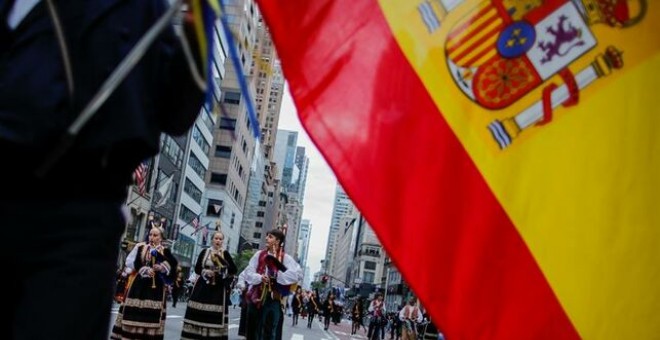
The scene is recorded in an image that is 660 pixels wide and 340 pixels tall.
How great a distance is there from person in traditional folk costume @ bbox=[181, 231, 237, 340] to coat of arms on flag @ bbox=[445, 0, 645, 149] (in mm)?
7147

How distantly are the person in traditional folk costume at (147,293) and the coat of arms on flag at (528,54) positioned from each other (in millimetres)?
7153

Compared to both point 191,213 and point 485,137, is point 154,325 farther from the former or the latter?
point 191,213

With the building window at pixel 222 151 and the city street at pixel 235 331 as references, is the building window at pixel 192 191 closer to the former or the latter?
the building window at pixel 222 151

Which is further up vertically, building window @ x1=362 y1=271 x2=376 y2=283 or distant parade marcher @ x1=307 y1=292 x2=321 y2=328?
building window @ x1=362 y1=271 x2=376 y2=283

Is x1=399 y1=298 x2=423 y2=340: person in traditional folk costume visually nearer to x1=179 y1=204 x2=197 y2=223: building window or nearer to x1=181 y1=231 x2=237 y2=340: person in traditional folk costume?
x1=181 y1=231 x2=237 y2=340: person in traditional folk costume

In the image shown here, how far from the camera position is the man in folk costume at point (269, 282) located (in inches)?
374

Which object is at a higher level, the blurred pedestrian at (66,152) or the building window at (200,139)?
the building window at (200,139)

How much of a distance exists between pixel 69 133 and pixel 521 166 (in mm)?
1889

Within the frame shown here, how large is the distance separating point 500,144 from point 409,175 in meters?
0.42

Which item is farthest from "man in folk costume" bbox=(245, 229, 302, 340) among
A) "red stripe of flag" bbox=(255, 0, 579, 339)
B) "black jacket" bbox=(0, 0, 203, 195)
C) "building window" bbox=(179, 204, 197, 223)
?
"building window" bbox=(179, 204, 197, 223)

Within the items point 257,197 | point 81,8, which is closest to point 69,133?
point 81,8

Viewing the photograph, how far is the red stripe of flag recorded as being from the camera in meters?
2.63

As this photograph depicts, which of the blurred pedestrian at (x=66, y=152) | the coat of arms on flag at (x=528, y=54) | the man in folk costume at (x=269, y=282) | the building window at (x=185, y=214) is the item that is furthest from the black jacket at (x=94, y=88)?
the building window at (x=185, y=214)

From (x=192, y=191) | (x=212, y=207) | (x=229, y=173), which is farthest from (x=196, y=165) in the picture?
(x=229, y=173)
